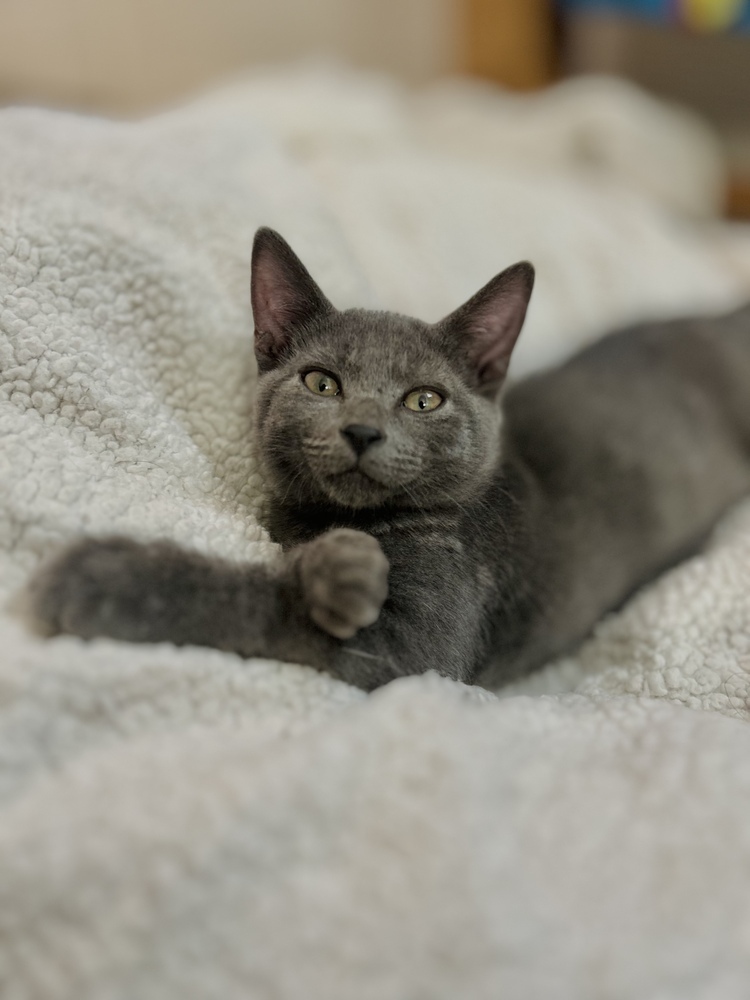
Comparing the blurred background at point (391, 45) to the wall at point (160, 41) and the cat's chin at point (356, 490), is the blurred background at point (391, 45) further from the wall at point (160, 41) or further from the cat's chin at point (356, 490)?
the cat's chin at point (356, 490)

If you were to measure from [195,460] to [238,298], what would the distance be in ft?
0.84

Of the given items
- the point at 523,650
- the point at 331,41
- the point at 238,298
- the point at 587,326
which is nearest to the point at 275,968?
the point at 523,650

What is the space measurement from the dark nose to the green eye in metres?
0.10

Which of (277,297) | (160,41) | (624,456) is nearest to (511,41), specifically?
(160,41)

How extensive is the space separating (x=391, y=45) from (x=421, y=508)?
247 centimetres

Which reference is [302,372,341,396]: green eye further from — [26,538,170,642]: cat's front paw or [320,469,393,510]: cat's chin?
[26,538,170,642]: cat's front paw

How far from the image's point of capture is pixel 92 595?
28.2 inches

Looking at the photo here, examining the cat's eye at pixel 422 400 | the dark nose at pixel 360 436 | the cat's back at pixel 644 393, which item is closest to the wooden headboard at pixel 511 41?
the cat's back at pixel 644 393

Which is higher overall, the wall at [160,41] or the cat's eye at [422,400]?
the wall at [160,41]

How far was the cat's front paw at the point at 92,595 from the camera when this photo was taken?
2.33 feet

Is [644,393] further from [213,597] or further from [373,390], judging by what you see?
[213,597]

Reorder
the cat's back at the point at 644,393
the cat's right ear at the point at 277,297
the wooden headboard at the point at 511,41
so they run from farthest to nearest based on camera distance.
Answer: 1. the wooden headboard at the point at 511,41
2. the cat's back at the point at 644,393
3. the cat's right ear at the point at 277,297

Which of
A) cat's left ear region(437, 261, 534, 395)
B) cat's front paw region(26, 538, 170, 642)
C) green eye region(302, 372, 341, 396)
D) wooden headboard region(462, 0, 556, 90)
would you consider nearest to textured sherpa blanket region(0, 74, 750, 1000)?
cat's front paw region(26, 538, 170, 642)

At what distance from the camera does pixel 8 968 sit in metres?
0.58
